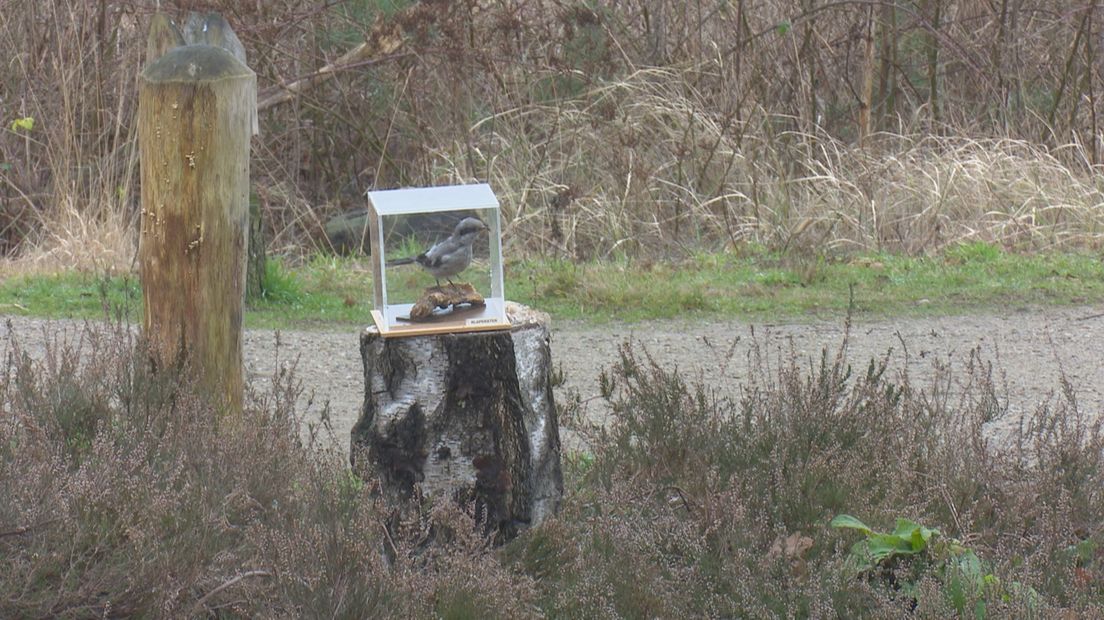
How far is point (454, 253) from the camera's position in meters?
4.41

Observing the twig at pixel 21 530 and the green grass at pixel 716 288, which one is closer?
the twig at pixel 21 530

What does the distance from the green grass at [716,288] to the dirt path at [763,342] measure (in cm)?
32

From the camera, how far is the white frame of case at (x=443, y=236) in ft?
14.1

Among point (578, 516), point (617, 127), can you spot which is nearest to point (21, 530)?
point (578, 516)

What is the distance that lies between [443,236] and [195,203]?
1012 mm

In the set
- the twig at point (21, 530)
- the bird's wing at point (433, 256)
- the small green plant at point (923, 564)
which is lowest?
the small green plant at point (923, 564)

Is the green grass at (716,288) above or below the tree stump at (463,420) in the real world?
above

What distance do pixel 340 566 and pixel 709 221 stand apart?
→ 8.34 meters

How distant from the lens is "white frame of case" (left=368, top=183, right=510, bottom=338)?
4.29m

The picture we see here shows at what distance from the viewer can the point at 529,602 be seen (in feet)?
13.1

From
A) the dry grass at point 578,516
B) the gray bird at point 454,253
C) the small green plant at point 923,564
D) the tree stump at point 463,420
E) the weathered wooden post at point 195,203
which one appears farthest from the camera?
the weathered wooden post at point 195,203

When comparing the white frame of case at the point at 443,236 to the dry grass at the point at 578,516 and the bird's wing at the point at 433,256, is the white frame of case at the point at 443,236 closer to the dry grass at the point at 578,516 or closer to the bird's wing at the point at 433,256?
the bird's wing at the point at 433,256

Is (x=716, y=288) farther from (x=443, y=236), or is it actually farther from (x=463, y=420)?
(x=463, y=420)

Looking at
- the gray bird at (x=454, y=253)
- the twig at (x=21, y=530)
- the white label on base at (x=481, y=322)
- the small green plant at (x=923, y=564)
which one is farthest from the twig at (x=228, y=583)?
the small green plant at (x=923, y=564)
